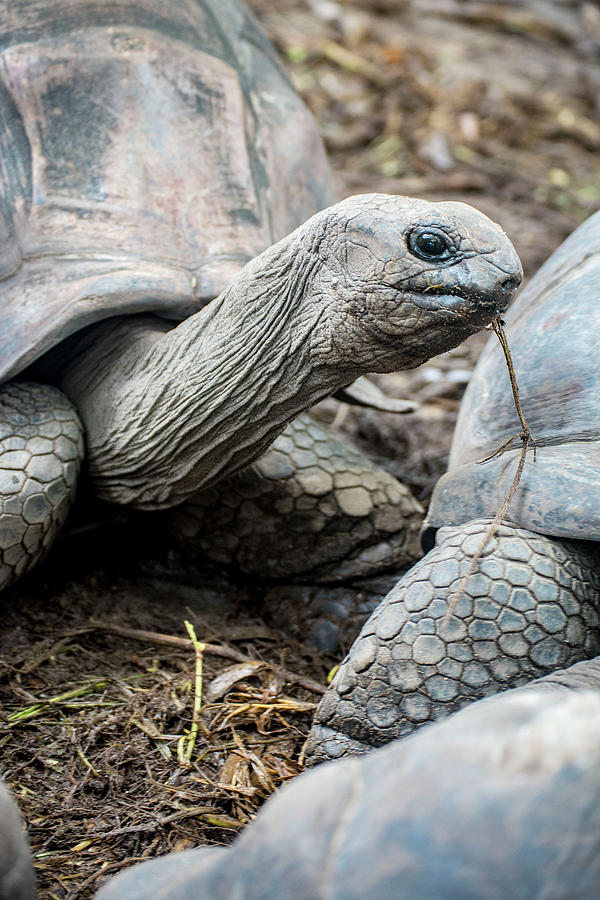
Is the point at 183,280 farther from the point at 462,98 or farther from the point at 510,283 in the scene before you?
the point at 462,98

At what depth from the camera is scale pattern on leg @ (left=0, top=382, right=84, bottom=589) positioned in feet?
8.36

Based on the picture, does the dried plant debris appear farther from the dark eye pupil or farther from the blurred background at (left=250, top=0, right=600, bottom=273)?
the blurred background at (left=250, top=0, right=600, bottom=273)

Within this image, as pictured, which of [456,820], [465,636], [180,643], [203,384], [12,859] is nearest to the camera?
[456,820]

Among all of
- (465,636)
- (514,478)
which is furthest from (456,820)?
(514,478)

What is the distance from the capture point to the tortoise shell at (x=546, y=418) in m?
2.12

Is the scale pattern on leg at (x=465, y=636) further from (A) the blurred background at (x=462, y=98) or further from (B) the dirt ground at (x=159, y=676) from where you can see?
(A) the blurred background at (x=462, y=98)

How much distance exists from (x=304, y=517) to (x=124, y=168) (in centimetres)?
121

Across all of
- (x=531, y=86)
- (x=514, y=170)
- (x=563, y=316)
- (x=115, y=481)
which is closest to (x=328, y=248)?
(x=563, y=316)

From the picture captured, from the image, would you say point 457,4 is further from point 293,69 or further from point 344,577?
point 344,577

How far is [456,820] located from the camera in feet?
3.72

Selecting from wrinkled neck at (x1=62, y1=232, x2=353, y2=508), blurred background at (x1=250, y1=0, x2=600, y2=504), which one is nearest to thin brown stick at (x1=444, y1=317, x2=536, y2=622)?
wrinkled neck at (x1=62, y1=232, x2=353, y2=508)

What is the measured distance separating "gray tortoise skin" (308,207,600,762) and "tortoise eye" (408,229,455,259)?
524 mm

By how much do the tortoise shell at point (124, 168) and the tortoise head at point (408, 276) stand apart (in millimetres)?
702

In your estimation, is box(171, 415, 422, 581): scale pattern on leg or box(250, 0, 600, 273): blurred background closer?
box(171, 415, 422, 581): scale pattern on leg
